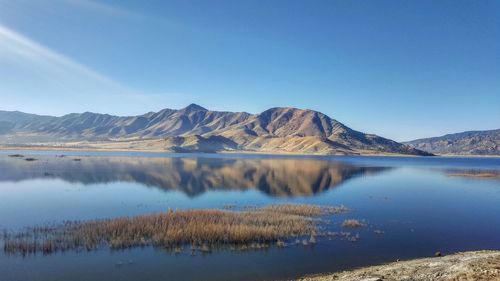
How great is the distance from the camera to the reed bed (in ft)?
102

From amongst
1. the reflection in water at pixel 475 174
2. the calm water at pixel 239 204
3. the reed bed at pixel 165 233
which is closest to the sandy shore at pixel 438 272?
the calm water at pixel 239 204

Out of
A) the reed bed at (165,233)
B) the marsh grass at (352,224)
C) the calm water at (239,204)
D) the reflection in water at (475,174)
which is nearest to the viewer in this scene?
the calm water at (239,204)

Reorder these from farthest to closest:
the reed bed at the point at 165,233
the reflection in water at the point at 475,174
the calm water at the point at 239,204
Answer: the reflection in water at the point at 475,174
the reed bed at the point at 165,233
the calm water at the point at 239,204

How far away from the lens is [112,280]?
2412cm

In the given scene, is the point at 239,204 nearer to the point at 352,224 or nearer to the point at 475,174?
the point at 352,224

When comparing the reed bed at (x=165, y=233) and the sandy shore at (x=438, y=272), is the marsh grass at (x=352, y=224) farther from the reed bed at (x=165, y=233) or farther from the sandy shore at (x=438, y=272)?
the sandy shore at (x=438, y=272)

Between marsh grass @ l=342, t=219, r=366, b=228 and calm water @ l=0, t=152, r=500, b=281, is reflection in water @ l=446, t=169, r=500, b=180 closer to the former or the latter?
calm water @ l=0, t=152, r=500, b=281

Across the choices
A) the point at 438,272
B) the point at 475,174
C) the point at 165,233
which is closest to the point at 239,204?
the point at 165,233

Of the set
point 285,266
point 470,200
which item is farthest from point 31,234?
point 470,200

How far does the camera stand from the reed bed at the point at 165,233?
31000 mm

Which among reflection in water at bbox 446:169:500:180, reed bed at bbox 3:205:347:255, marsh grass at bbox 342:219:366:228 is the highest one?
reed bed at bbox 3:205:347:255

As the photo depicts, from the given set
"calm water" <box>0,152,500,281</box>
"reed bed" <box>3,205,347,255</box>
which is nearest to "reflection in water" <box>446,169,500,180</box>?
"calm water" <box>0,152,500,281</box>

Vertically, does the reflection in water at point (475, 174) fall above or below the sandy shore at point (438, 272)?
below

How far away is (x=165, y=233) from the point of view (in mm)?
33938
